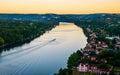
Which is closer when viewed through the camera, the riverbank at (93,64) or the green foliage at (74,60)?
the riverbank at (93,64)

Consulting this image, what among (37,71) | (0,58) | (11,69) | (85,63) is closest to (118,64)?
(85,63)

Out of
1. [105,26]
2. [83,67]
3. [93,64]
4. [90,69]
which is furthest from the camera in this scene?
[105,26]

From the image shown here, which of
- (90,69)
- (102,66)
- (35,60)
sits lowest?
(35,60)

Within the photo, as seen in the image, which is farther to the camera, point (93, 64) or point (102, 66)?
point (93, 64)

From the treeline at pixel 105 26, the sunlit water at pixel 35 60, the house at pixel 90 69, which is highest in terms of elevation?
the house at pixel 90 69

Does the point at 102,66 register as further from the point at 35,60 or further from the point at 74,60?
the point at 35,60

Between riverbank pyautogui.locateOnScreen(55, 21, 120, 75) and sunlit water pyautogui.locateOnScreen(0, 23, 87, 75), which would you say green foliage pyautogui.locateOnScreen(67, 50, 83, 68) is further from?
sunlit water pyautogui.locateOnScreen(0, 23, 87, 75)

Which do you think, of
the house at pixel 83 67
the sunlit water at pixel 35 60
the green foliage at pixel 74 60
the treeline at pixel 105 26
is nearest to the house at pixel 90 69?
the house at pixel 83 67

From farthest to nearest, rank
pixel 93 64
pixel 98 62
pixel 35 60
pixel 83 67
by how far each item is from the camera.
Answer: pixel 35 60, pixel 98 62, pixel 93 64, pixel 83 67

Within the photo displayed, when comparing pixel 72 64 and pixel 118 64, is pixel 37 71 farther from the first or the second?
pixel 118 64

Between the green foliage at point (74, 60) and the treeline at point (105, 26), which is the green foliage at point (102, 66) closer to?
the green foliage at point (74, 60)

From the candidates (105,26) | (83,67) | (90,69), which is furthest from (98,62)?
(105,26)
